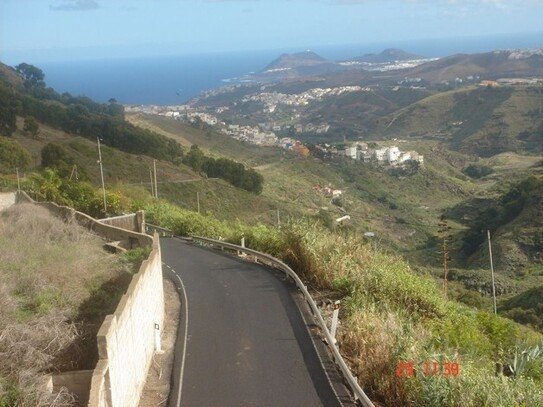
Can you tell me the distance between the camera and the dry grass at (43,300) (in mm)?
9008

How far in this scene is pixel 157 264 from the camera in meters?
14.3

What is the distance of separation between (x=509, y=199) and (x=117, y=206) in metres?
44.5

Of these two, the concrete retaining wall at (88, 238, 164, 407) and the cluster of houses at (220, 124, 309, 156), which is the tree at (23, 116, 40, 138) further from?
the concrete retaining wall at (88, 238, 164, 407)

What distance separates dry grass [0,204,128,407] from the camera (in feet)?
29.6

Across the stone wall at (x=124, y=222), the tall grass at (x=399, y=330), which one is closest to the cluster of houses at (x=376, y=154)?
the stone wall at (x=124, y=222)

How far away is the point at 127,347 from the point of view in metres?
9.41

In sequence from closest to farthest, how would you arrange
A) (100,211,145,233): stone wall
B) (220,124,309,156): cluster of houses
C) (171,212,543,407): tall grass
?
(171,212,543,407): tall grass → (100,211,145,233): stone wall → (220,124,309,156): cluster of houses

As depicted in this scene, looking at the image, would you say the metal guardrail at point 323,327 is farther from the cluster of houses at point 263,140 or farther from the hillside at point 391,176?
the cluster of houses at point 263,140

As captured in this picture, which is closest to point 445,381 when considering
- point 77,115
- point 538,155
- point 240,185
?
point 240,185

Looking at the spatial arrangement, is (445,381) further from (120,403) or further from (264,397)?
(120,403)
